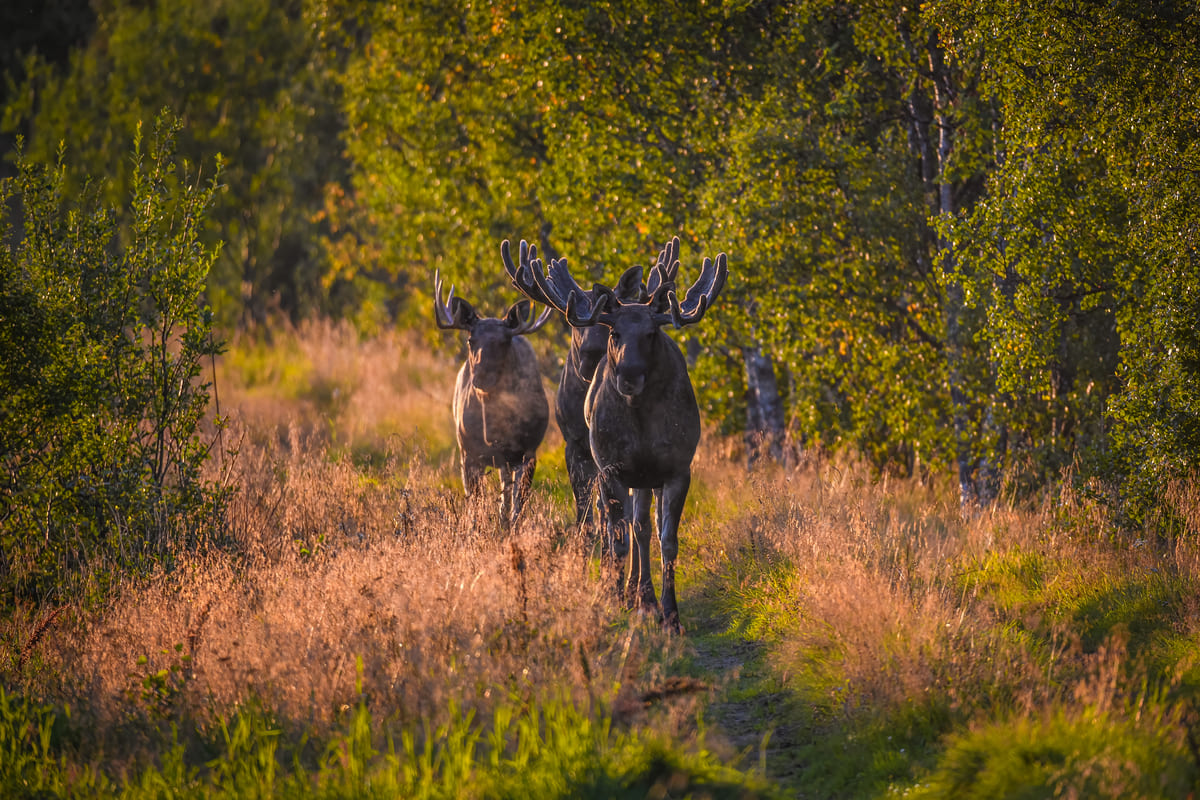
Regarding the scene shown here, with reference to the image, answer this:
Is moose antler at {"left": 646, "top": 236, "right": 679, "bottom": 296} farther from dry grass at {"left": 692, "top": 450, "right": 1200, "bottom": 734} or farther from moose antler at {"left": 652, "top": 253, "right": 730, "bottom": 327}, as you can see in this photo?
dry grass at {"left": 692, "top": 450, "right": 1200, "bottom": 734}

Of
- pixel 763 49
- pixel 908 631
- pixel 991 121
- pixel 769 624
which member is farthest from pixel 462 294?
pixel 908 631

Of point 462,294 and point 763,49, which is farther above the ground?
point 763,49

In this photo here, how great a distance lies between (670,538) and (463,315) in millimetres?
3724

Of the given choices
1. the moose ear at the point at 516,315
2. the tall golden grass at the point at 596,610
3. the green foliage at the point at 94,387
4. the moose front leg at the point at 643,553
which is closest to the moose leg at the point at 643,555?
the moose front leg at the point at 643,553

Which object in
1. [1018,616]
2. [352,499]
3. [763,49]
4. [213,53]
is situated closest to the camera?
[1018,616]

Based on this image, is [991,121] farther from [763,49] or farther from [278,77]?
[278,77]

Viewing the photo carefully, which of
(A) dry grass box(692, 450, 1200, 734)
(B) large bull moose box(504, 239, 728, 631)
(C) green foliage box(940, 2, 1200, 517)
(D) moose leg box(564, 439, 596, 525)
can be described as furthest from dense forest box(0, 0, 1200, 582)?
(B) large bull moose box(504, 239, 728, 631)

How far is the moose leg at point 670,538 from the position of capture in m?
8.23

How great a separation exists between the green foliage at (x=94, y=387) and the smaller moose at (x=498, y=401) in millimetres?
2490

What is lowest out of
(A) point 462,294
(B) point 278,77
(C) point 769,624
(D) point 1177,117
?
(C) point 769,624

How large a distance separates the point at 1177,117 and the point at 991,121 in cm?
307

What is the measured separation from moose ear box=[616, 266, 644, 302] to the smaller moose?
0.92 metres

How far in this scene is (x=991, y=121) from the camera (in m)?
11.1

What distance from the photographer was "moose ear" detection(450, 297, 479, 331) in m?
10.7
